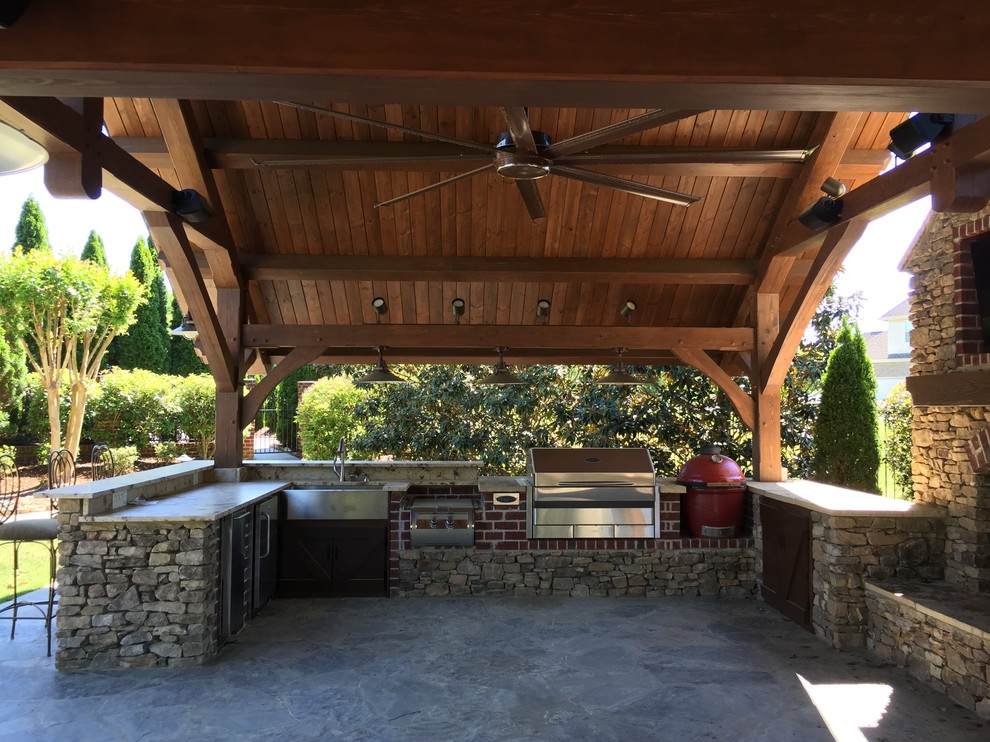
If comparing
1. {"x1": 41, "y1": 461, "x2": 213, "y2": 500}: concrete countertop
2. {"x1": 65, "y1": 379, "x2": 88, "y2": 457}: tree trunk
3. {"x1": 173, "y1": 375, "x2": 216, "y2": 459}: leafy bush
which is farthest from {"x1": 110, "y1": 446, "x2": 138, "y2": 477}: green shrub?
{"x1": 41, "y1": 461, "x2": 213, "y2": 500}: concrete countertop

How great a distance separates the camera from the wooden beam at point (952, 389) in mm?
4730

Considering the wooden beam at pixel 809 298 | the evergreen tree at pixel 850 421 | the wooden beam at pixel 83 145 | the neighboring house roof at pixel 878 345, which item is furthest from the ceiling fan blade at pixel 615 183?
the neighboring house roof at pixel 878 345

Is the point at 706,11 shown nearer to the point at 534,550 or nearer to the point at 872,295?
the point at 534,550

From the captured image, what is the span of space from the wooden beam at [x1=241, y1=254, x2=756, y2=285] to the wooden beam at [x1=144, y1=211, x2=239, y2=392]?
852mm

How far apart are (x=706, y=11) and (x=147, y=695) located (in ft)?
14.6

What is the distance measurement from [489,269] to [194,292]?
2.66 meters

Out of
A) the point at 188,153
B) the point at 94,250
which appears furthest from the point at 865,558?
the point at 94,250

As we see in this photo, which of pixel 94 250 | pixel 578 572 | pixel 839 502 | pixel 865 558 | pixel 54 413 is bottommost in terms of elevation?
pixel 578 572

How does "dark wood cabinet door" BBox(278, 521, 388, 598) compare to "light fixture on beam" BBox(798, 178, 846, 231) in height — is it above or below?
below

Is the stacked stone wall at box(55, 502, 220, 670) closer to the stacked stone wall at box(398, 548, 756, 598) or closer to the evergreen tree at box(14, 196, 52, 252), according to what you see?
the stacked stone wall at box(398, 548, 756, 598)

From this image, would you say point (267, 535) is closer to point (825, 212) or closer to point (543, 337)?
point (543, 337)

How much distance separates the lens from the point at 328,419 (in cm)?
1250

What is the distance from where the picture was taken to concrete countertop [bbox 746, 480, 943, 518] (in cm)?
521

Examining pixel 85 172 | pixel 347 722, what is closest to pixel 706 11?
pixel 85 172
